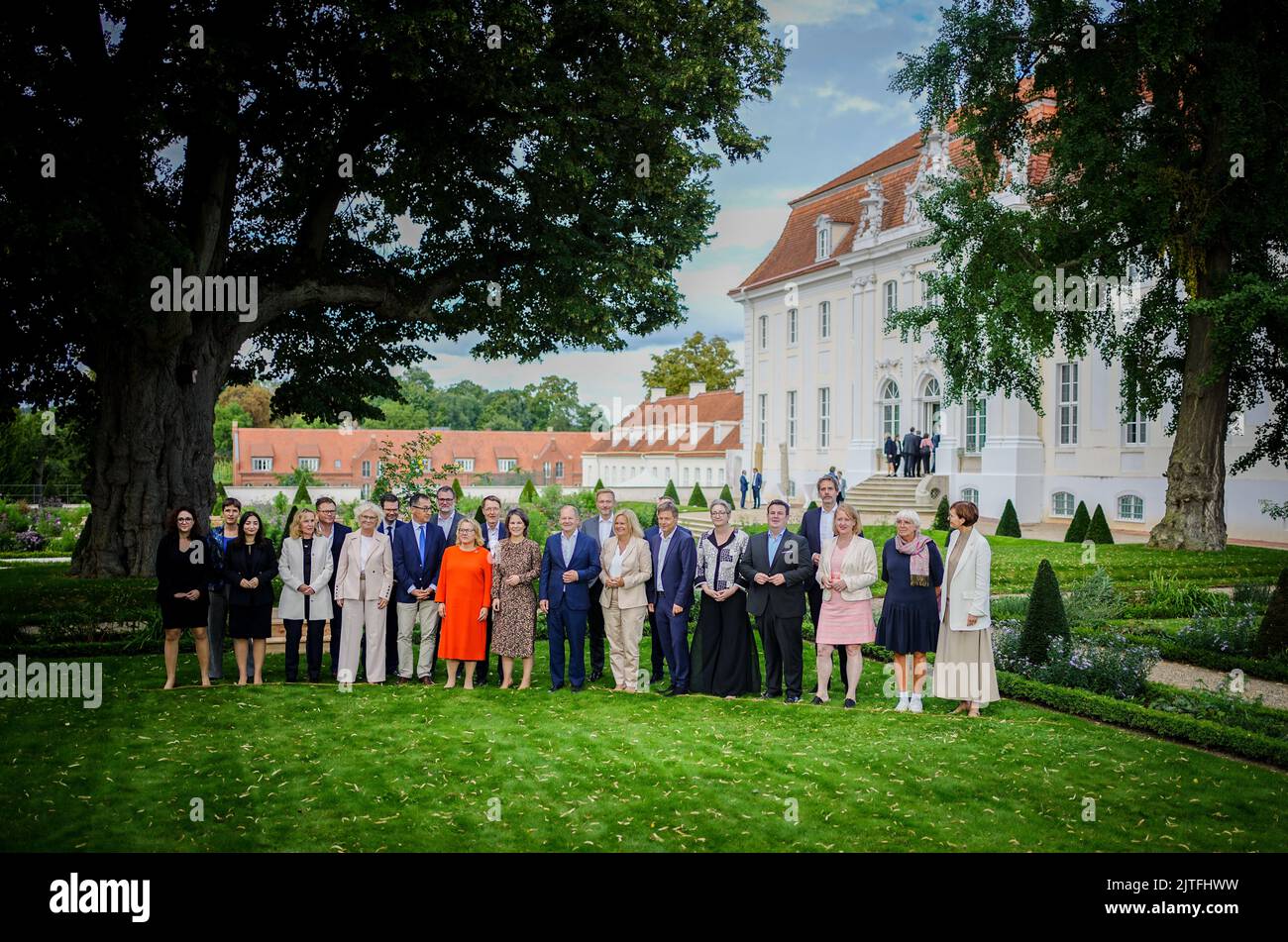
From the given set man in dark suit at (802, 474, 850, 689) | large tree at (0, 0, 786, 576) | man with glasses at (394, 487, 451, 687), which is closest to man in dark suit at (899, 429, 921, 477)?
large tree at (0, 0, 786, 576)

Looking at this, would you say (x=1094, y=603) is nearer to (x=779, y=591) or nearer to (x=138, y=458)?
(x=779, y=591)

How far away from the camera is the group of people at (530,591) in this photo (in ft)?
30.3

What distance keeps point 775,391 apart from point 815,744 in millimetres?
36764

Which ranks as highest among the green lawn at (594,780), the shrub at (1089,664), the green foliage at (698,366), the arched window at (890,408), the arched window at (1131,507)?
the green foliage at (698,366)

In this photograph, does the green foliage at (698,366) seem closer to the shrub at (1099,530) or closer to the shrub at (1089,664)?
the shrub at (1099,530)

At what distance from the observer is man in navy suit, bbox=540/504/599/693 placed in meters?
9.84

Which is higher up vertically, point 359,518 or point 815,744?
point 359,518

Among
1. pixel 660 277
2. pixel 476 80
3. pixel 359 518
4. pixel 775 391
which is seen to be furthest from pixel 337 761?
pixel 775 391

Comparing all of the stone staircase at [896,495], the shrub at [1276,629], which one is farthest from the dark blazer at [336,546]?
the stone staircase at [896,495]

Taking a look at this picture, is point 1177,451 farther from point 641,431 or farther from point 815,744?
point 641,431

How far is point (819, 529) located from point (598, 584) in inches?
87.6

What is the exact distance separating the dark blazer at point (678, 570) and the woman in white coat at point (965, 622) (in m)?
2.31

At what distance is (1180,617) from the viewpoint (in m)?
15.0

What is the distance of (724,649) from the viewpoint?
382 inches
